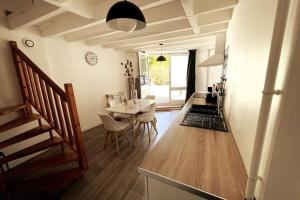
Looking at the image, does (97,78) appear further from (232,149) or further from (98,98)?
(232,149)

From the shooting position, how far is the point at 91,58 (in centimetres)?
390

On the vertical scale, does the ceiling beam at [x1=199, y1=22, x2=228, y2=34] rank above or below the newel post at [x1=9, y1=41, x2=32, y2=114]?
above

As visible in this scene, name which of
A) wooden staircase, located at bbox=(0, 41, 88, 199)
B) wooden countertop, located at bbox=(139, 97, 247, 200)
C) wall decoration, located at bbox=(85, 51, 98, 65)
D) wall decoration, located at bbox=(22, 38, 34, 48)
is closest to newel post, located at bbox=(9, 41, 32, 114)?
wooden staircase, located at bbox=(0, 41, 88, 199)

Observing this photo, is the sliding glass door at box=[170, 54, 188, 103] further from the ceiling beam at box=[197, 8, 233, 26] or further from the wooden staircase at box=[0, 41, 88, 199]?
the wooden staircase at box=[0, 41, 88, 199]

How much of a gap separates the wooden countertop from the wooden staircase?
1424mm

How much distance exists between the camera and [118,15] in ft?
3.80

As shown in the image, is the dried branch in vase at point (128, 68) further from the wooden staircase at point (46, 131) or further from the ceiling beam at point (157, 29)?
the wooden staircase at point (46, 131)

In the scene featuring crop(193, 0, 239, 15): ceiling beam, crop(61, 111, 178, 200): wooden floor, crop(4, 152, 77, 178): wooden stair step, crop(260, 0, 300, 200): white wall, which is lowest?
crop(61, 111, 178, 200): wooden floor

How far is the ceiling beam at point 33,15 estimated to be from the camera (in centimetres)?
172

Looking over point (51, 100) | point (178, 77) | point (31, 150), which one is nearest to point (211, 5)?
point (51, 100)

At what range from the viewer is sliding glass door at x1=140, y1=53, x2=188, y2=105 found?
19.8 ft

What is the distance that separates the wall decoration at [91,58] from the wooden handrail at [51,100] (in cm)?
162

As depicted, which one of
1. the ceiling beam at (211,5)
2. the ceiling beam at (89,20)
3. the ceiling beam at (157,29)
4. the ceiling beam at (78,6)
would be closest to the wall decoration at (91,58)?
the ceiling beam at (157,29)

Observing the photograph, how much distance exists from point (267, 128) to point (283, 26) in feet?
1.40
